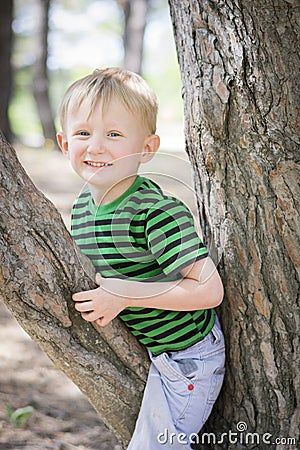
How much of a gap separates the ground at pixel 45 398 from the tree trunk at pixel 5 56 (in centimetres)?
448

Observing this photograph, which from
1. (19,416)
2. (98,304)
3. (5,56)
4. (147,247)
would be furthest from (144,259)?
(5,56)

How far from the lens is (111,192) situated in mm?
1893

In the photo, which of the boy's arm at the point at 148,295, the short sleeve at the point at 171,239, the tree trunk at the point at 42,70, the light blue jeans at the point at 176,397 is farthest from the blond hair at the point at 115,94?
the tree trunk at the point at 42,70

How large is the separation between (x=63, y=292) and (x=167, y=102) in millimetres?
20606

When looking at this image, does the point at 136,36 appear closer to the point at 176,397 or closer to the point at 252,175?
the point at 252,175

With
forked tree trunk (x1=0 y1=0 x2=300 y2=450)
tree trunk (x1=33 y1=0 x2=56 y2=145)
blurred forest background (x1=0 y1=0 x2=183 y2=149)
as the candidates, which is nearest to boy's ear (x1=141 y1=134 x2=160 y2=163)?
forked tree trunk (x1=0 y1=0 x2=300 y2=450)

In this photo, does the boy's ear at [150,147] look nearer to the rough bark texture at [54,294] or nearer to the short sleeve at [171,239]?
the short sleeve at [171,239]

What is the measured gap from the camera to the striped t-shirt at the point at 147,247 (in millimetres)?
1764

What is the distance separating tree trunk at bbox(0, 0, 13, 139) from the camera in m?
7.69

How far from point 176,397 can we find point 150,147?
774 mm

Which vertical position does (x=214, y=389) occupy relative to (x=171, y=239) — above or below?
below

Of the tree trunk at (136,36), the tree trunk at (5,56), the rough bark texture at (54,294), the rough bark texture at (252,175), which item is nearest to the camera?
the rough bark texture at (54,294)

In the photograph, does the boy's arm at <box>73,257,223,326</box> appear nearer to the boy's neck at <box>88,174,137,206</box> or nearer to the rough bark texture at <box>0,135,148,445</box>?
the rough bark texture at <box>0,135,148,445</box>

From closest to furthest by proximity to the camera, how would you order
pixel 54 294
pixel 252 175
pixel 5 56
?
1. pixel 54 294
2. pixel 252 175
3. pixel 5 56
